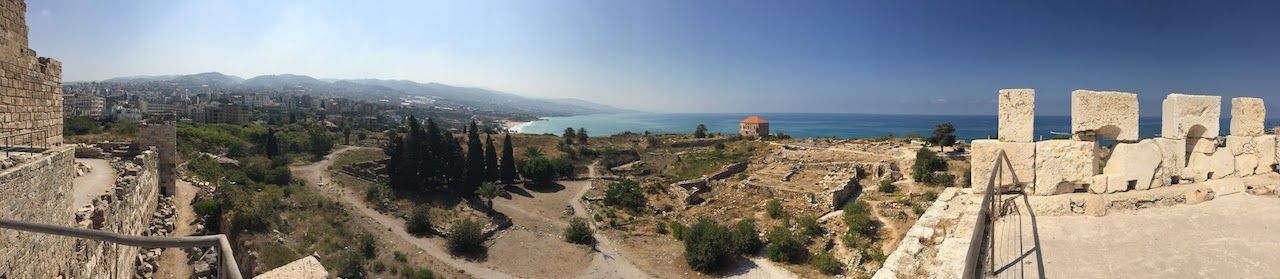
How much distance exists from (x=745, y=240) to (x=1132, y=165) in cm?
1117

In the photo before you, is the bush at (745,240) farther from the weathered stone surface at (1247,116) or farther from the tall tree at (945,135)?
the tall tree at (945,135)

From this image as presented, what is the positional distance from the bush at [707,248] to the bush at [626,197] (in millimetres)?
7761

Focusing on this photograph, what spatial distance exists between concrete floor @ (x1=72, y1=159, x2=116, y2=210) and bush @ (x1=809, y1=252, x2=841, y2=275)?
48.8 feet

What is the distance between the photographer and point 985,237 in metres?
4.64

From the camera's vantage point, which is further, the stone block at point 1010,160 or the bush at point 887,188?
the bush at point 887,188

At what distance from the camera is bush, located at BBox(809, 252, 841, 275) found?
14547mm

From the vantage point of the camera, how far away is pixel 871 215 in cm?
1778

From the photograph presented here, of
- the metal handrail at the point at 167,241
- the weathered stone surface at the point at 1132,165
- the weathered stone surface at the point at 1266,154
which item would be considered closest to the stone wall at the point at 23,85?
the metal handrail at the point at 167,241

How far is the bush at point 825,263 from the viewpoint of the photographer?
1455 cm

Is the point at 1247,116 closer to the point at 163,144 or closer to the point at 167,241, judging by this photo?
the point at 167,241

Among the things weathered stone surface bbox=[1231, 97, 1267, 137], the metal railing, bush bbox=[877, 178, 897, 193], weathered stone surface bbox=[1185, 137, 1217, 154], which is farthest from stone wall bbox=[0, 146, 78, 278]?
bush bbox=[877, 178, 897, 193]

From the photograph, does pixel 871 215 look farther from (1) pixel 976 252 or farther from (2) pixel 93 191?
(2) pixel 93 191

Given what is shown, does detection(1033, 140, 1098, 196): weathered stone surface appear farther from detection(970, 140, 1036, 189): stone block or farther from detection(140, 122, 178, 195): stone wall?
detection(140, 122, 178, 195): stone wall

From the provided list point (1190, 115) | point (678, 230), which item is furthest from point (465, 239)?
point (1190, 115)
